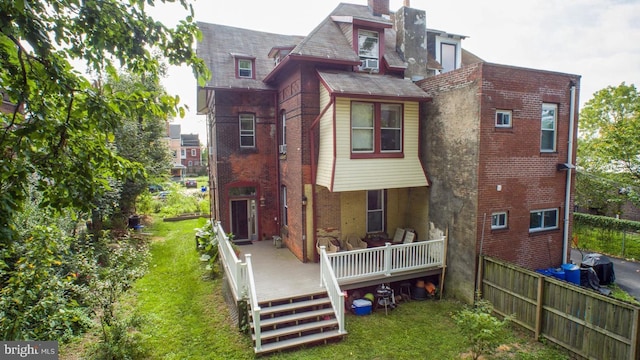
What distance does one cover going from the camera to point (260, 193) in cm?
1467

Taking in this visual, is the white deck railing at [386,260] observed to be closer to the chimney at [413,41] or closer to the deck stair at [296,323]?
the deck stair at [296,323]

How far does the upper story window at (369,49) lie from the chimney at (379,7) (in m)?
2.72

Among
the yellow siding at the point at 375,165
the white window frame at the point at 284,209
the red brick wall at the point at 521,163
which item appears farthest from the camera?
the white window frame at the point at 284,209

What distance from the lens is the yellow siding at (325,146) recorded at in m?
10.5

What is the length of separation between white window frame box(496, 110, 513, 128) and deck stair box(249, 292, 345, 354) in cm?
732

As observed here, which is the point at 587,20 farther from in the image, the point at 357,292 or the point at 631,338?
the point at 357,292

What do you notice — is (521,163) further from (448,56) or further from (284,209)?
(284,209)

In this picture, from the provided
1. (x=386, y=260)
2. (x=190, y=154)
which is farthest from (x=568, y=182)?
(x=190, y=154)

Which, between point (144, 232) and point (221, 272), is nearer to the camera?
point (221, 272)

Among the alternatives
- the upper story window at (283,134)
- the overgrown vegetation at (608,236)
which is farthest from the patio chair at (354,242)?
the overgrown vegetation at (608,236)

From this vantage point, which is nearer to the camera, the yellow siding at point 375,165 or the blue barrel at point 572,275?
the yellow siding at point 375,165

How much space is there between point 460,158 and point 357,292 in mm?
5283

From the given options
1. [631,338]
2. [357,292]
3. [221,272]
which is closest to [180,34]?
[357,292]

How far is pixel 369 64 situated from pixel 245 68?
5791mm
